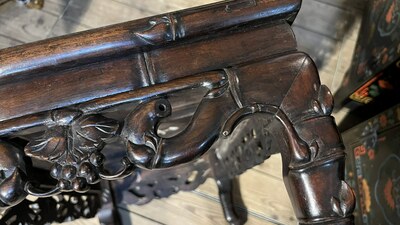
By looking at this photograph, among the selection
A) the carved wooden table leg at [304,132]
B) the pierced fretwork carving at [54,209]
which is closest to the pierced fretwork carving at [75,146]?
the carved wooden table leg at [304,132]

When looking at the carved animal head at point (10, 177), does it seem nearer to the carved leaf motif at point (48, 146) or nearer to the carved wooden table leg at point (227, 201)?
the carved leaf motif at point (48, 146)

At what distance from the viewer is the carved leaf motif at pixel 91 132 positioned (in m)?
0.51

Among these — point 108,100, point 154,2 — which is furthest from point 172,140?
point 154,2

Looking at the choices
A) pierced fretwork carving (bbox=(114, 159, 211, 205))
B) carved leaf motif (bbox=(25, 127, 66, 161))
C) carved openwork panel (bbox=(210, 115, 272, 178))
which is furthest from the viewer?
pierced fretwork carving (bbox=(114, 159, 211, 205))

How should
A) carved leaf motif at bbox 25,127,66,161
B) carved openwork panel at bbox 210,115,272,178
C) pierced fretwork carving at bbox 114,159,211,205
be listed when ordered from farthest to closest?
pierced fretwork carving at bbox 114,159,211,205 → carved openwork panel at bbox 210,115,272,178 → carved leaf motif at bbox 25,127,66,161

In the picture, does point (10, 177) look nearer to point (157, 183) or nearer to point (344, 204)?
point (344, 204)

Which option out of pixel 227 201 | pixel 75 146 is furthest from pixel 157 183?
pixel 75 146

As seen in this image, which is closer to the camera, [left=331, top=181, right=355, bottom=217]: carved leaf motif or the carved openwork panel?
[left=331, top=181, right=355, bottom=217]: carved leaf motif

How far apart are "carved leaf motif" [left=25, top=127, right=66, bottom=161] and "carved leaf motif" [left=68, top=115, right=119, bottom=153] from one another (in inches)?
0.5

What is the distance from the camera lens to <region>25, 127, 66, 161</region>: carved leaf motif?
50cm

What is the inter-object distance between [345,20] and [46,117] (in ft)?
3.83

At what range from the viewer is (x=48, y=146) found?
0.51 m

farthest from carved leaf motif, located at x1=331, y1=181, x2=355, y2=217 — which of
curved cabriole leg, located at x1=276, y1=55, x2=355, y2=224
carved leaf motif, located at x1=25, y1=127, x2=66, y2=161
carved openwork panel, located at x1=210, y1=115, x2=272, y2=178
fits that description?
carved leaf motif, located at x1=25, y1=127, x2=66, y2=161

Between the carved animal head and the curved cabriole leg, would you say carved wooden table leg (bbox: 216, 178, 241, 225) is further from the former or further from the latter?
the carved animal head
